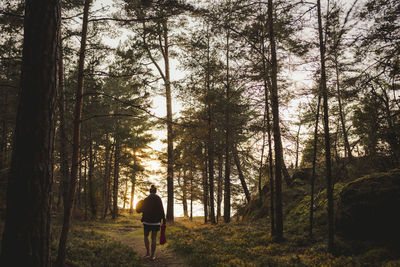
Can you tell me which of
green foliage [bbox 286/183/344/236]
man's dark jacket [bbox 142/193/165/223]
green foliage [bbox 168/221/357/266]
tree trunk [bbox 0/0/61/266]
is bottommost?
green foliage [bbox 168/221/357/266]

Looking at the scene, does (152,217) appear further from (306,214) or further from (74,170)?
(306,214)

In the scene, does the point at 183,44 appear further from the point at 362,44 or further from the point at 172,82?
the point at 362,44

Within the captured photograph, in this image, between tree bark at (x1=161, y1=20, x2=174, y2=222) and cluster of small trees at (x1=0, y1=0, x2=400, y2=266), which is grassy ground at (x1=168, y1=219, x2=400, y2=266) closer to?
cluster of small trees at (x1=0, y1=0, x2=400, y2=266)

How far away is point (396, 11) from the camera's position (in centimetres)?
674

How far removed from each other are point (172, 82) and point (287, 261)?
12.1 meters

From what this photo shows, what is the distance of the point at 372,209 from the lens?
734 cm

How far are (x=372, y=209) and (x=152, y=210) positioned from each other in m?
7.27

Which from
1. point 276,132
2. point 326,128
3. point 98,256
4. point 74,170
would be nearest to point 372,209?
point 326,128

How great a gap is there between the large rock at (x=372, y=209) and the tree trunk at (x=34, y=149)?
28.4ft

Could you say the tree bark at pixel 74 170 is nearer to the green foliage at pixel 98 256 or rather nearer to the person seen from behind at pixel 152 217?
the green foliage at pixel 98 256

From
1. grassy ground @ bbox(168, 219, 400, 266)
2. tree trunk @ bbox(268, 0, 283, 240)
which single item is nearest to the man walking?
grassy ground @ bbox(168, 219, 400, 266)

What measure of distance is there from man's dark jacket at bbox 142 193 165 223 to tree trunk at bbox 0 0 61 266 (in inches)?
196

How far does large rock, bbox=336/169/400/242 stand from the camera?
6945 mm

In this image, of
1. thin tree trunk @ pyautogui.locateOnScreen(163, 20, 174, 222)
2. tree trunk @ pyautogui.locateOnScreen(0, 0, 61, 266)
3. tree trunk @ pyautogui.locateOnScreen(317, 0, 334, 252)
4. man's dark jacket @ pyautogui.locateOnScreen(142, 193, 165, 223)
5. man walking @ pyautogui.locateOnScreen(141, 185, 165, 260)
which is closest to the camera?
tree trunk @ pyautogui.locateOnScreen(0, 0, 61, 266)
